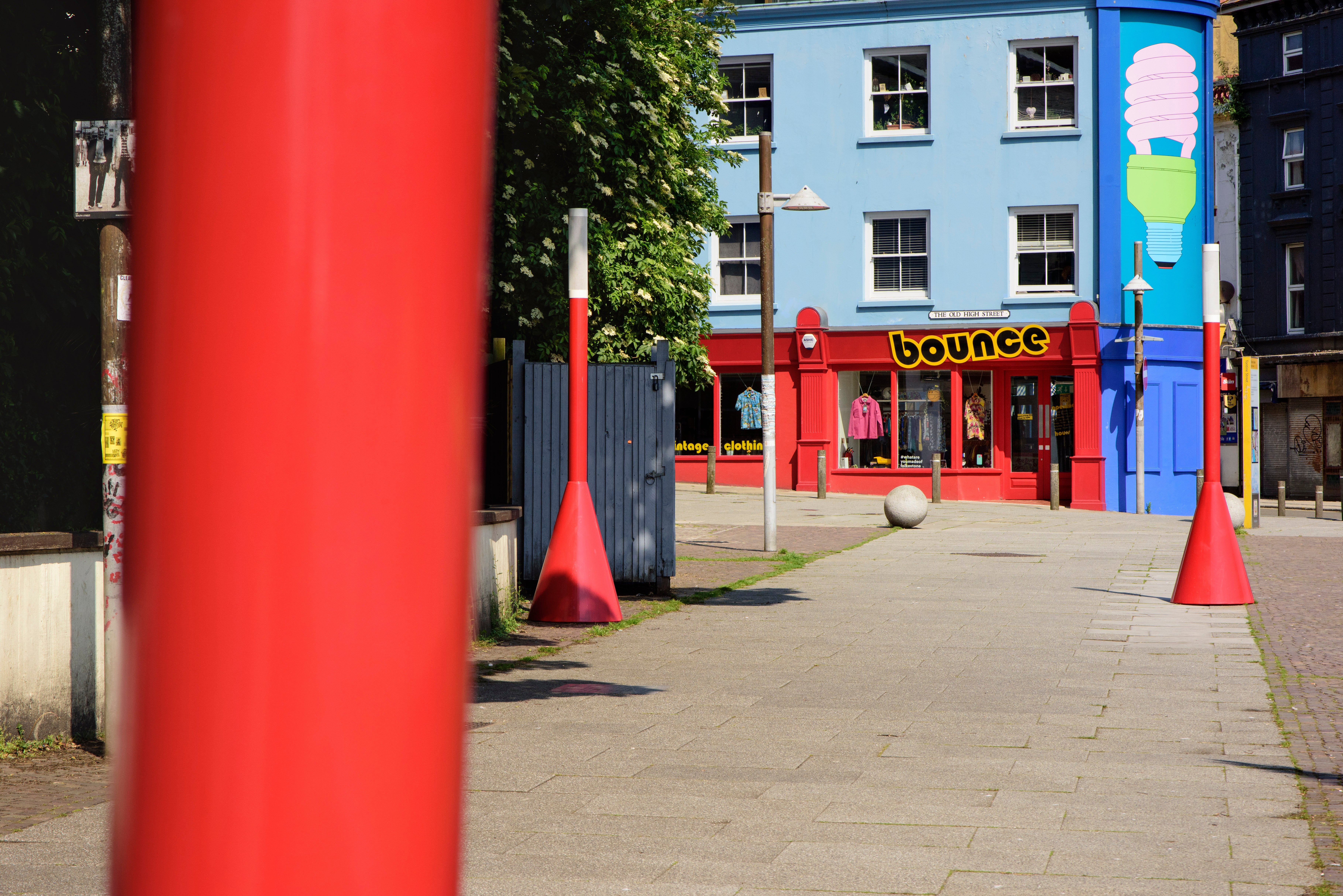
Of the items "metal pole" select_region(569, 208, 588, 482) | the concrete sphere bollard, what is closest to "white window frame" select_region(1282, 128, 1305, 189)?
the concrete sphere bollard

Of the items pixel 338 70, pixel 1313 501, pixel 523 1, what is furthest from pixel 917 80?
pixel 338 70

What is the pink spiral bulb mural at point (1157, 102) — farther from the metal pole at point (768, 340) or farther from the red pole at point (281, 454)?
the red pole at point (281, 454)

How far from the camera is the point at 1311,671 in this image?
8773 mm

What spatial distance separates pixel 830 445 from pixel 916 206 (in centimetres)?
559

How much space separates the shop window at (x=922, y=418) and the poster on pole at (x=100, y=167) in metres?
26.1

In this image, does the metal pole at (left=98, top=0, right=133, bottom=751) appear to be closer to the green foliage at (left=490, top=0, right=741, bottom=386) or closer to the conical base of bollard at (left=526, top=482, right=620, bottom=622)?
the conical base of bollard at (left=526, top=482, right=620, bottom=622)

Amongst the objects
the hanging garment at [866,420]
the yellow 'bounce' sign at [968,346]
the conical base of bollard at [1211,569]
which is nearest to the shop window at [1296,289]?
the yellow 'bounce' sign at [968,346]

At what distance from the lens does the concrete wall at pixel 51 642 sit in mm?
6148

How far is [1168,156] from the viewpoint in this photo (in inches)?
1173

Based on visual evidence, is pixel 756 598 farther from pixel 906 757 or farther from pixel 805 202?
pixel 906 757

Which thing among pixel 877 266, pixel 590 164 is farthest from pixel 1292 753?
pixel 877 266

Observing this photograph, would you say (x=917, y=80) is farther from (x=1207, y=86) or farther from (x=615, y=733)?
(x=615, y=733)

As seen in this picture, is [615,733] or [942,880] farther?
[615,733]

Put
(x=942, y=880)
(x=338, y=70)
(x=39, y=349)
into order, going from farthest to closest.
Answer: (x=39, y=349) < (x=942, y=880) < (x=338, y=70)
